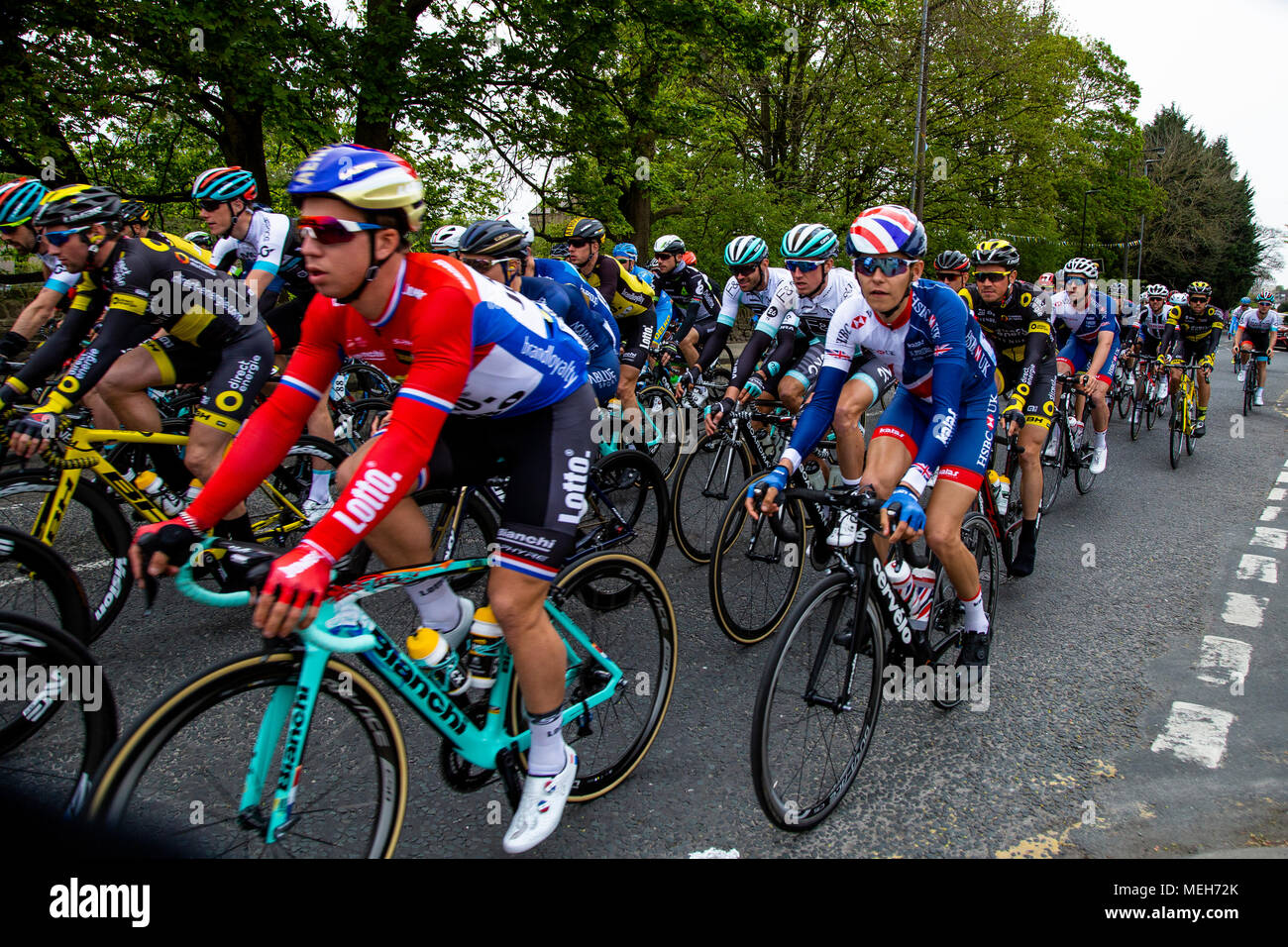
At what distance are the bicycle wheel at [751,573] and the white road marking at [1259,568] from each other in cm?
340

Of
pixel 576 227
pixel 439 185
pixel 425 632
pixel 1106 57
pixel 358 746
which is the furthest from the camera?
pixel 1106 57

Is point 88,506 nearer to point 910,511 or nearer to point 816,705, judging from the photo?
point 816,705

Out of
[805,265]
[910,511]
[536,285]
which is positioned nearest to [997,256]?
[805,265]

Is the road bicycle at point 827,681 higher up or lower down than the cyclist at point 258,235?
lower down

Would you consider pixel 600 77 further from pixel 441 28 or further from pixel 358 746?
pixel 358 746

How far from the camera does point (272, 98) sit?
10.8 m

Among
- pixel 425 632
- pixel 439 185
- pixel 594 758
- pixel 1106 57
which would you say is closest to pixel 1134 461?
pixel 594 758

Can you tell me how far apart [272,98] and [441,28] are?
3725 millimetres

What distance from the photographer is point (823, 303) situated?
19.4 feet

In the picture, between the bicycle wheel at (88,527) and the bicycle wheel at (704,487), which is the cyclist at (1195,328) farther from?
the bicycle wheel at (88,527)

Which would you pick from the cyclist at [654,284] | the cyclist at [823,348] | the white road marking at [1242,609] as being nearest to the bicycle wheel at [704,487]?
the cyclist at [823,348]

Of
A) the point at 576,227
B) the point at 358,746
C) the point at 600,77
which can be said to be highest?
the point at 600,77

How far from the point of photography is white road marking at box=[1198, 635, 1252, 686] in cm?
425

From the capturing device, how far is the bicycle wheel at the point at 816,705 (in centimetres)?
277
